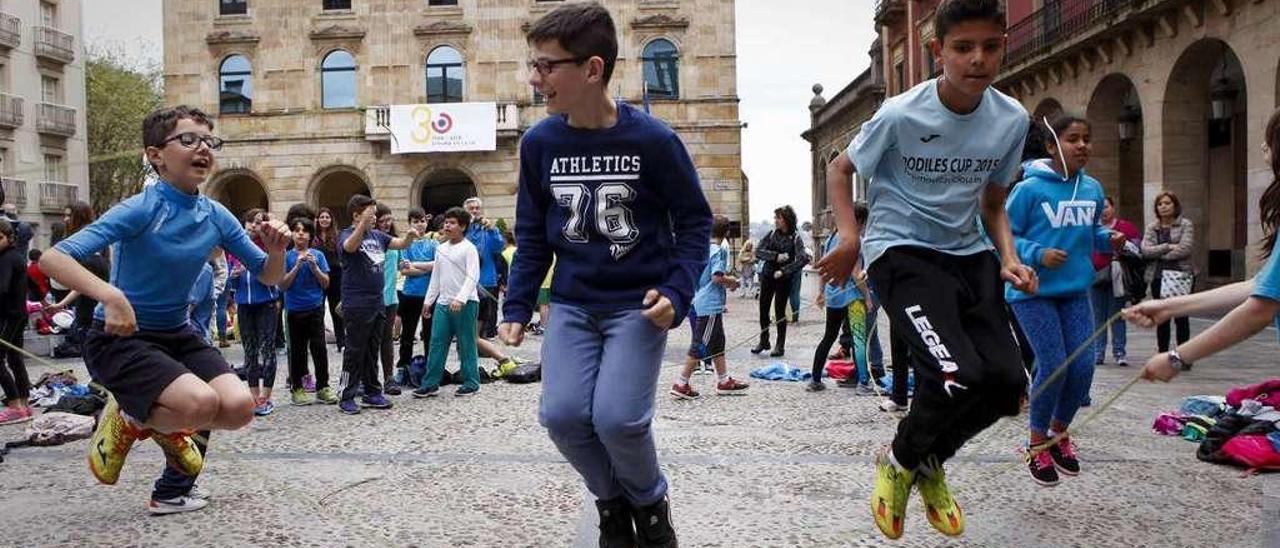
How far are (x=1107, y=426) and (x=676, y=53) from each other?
99.3 ft

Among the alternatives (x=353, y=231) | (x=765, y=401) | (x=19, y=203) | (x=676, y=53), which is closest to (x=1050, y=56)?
(x=676, y=53)

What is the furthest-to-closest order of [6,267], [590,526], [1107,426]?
[6,267] → [1107,426] → [590,526]

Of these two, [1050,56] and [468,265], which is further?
[1050,56]

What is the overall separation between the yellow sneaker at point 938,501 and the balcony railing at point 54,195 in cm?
4234

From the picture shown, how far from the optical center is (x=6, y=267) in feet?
26.7

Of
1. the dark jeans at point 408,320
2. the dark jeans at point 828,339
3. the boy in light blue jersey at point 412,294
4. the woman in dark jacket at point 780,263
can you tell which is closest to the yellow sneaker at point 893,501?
the dark jeans at point 828,339

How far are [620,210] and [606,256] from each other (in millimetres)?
180

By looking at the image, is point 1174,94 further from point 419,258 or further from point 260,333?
point 260,333

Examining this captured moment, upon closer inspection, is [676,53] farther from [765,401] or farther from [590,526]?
[590,526]

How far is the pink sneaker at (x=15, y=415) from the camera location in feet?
26.2

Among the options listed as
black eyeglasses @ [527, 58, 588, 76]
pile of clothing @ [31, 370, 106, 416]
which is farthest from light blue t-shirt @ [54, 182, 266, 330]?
pile of clothing @ [31, 370, 106, 416]

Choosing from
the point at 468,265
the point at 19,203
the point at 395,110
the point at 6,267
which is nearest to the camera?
the point at 6,267

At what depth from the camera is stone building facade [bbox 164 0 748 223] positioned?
35.8 metres

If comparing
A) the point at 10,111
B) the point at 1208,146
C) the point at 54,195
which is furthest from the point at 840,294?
the point at 54,195
